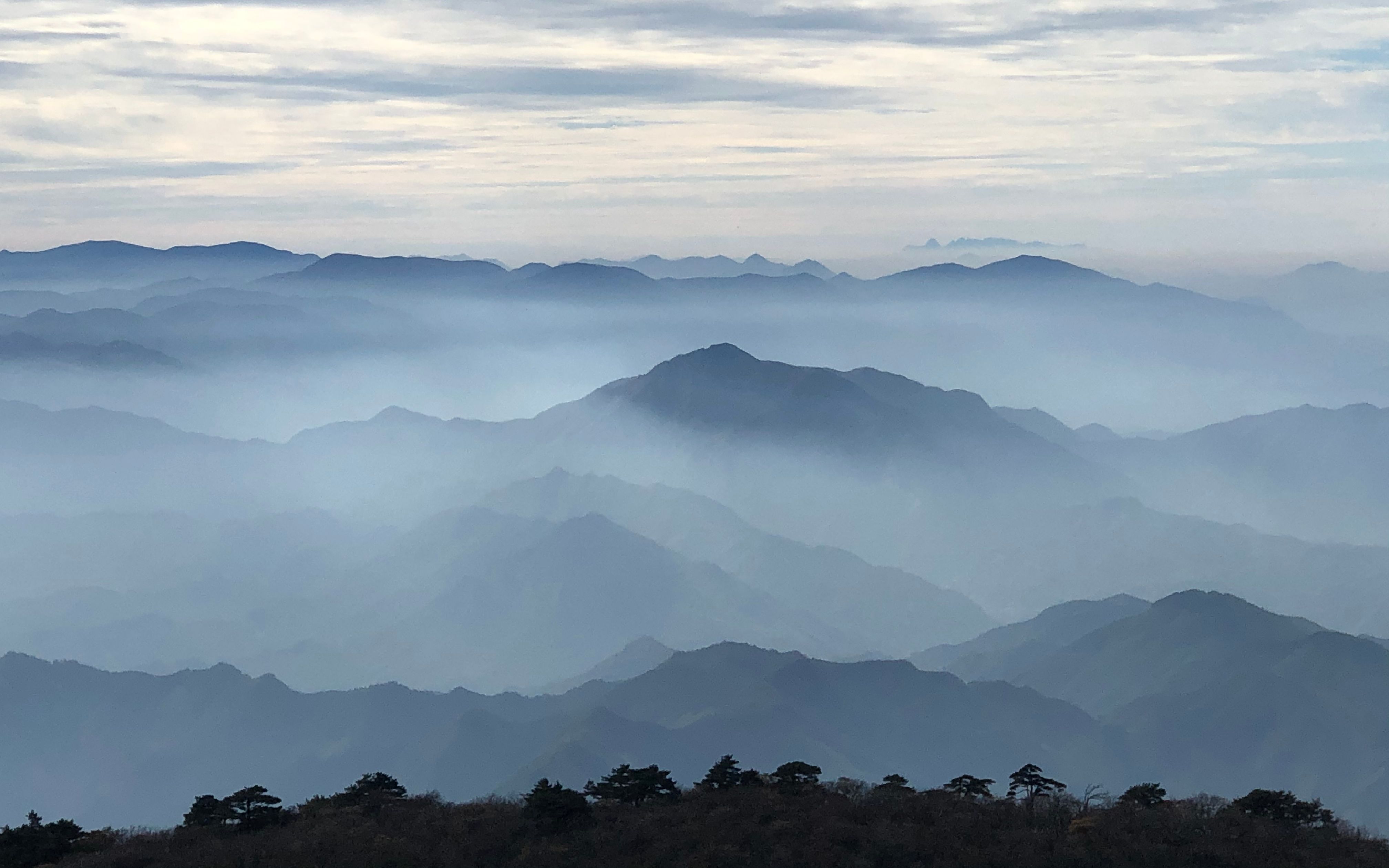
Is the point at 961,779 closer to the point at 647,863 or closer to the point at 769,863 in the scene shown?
the point at 769,863

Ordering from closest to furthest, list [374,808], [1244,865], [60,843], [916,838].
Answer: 1. [1244,865]
2. [916,838]
3. [60,843]
4. [374,808]

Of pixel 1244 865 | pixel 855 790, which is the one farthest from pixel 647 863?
pixel 1244 865

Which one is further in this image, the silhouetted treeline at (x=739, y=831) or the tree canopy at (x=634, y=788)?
the tree canopy at (x=634, y=788)

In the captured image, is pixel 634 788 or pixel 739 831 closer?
pixel 739 831

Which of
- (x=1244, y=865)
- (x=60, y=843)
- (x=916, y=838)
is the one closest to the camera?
(x=1244, y=865)

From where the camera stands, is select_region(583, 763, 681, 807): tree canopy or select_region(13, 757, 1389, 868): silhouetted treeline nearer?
select_region(13, 757, 1389, 868): silhouetted treeline

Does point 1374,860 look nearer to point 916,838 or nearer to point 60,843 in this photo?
point 916,838

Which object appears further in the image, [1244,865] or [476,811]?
[476,811]

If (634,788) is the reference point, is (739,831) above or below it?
above
